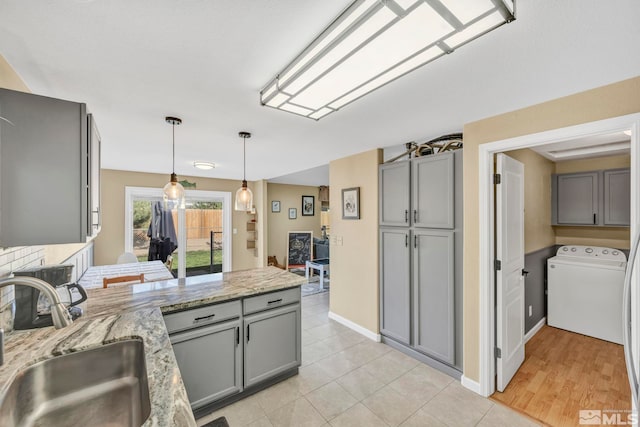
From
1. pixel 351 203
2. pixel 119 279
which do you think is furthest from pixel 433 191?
pixel 119 279

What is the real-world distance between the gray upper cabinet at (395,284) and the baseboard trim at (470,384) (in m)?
0.60

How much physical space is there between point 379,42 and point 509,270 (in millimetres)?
2242

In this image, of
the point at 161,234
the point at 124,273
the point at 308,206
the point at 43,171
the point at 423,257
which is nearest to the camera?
the point at 43,171

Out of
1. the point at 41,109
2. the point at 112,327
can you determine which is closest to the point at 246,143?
the point at 41,109

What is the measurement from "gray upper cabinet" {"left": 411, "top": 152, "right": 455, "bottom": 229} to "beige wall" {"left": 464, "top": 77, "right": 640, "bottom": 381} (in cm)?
18

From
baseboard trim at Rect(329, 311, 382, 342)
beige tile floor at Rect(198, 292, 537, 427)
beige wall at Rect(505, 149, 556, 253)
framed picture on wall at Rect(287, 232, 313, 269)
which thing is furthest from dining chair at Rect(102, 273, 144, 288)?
beige wall at Rect(505, 149, 556, 253)

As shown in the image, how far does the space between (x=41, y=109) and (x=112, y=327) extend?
111 centimetres

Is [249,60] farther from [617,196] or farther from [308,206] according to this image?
[308,206]

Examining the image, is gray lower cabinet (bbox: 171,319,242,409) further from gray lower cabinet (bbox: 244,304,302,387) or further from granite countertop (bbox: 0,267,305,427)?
granite countertop (bbox: 0,267,305,427)

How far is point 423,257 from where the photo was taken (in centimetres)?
270

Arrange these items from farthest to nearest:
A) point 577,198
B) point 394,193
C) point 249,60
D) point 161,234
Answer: point 161,234 → point 577,198 → point 394,193 → point 249,60

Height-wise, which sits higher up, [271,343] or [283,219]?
[283,219]

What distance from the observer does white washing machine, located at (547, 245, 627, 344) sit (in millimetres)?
2990

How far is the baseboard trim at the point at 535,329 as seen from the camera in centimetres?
311
